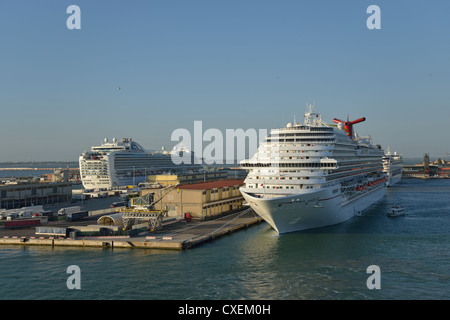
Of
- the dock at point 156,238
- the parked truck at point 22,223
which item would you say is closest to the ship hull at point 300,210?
the dock at point 156,238

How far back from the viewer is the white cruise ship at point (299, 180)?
4666 cm

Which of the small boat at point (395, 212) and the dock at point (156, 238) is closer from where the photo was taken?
the dock at point (156, 238)

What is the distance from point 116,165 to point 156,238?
91470 mm

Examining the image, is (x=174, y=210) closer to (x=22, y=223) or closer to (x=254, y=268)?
(x=22, y=223)

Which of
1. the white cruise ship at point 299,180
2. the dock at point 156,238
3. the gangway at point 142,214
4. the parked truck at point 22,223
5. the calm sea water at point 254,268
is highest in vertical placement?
the white cruise ship at point 299,180

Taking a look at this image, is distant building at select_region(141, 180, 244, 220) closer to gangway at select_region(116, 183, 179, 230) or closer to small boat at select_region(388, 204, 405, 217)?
gangway at select_region(116, 183, 179, 230)

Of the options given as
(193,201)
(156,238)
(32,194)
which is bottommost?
(156,238)

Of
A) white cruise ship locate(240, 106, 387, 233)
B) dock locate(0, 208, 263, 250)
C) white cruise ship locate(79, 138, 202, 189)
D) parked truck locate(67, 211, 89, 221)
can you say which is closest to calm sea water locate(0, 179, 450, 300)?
dock locate(0, 208, 263, 250)

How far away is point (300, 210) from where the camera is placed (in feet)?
155

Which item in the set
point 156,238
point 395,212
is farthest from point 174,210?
point 395,212

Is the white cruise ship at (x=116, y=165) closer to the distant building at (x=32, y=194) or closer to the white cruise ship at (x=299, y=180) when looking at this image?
the distant building at (x=32, y=194)

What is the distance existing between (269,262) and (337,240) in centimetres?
1211

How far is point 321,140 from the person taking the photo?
55062 mm
